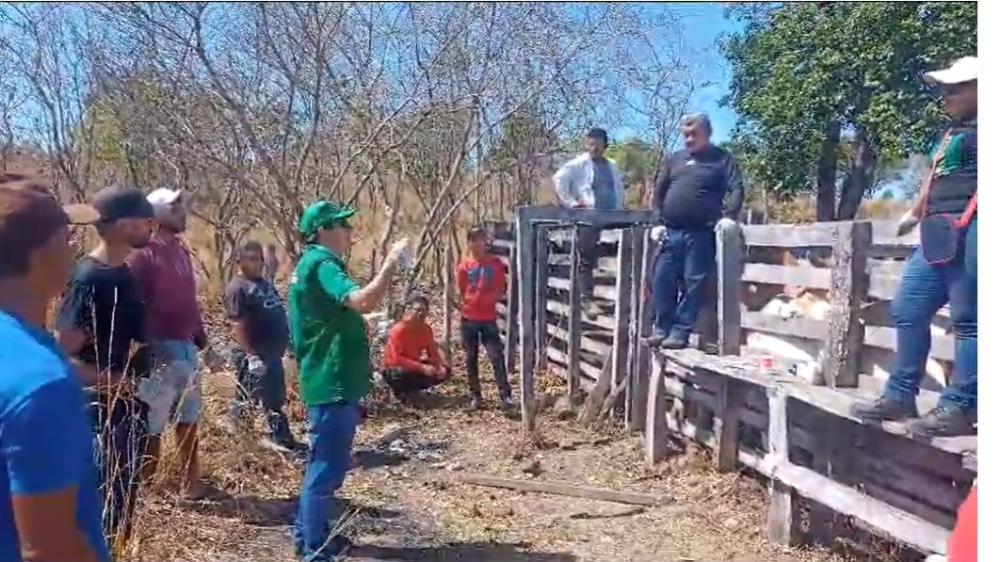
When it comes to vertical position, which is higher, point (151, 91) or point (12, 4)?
point (12, 4)

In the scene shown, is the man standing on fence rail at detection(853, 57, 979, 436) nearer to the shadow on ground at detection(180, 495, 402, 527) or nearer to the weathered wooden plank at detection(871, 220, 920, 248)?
the weathered wooden plank at detection(871, 220, 920, 248)

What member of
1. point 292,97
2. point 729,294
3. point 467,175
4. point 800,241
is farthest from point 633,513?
point 467,175

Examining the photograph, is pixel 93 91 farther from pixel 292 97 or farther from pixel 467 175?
pixel 467 175

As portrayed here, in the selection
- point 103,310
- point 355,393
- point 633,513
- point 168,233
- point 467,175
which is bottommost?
point 633,513

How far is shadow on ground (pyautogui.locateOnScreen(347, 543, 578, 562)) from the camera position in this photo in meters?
5.22

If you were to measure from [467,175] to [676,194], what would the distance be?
574 centimetres

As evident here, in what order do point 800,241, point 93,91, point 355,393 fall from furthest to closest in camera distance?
point 93,91 < point 800,241 < point 355,393

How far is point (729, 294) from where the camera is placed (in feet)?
20.5

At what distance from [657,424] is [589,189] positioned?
285 centimetres

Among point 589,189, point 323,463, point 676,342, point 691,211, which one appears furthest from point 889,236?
point 589,189

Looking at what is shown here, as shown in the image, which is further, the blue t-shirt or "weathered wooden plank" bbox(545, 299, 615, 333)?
"weathered wooden plank" bbox(545, 299, 615, 333)

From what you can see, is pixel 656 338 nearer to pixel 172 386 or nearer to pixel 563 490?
Result: pixel 563 490

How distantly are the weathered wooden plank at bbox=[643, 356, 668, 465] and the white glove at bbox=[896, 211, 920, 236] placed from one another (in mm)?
2678

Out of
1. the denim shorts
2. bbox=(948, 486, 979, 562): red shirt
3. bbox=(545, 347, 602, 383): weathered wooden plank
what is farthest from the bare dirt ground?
bbox=(948, 486, 979, 562): red shirt
